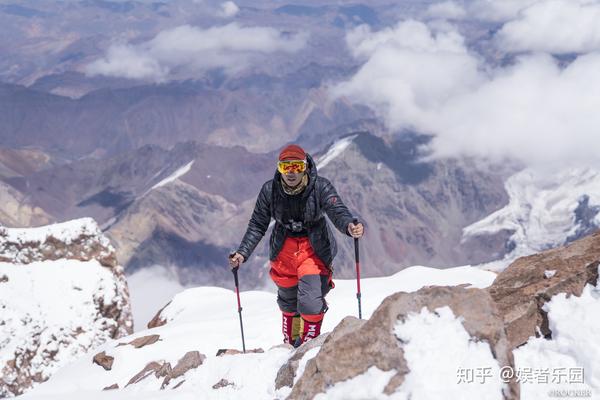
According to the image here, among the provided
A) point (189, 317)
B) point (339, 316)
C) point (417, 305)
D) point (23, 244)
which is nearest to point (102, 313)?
point (23, 244)

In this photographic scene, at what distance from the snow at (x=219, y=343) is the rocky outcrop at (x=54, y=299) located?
5.63m

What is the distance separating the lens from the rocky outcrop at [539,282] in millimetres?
7918

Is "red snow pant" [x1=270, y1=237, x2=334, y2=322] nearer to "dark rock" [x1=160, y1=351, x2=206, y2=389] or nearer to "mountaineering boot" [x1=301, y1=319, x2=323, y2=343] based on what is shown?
"mountaineering boot" [x1=301, y1=319, x2=323, y2=343]

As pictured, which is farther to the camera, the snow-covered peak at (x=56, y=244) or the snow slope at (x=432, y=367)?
the snow-covered peak at (x=56, y=244)

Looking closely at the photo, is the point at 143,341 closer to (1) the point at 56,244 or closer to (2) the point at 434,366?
(2) the point at 434,366

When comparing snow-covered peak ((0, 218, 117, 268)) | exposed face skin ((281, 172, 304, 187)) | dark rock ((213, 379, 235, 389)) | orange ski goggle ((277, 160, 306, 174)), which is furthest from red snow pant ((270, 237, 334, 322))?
snow-covered peak ((0, 218, 117, 268))

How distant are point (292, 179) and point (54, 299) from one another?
87.3ft

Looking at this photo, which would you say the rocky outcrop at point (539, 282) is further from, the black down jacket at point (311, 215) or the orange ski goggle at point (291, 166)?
the orange ski goggle at point (291, 166)

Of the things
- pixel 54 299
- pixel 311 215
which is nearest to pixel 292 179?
pixel 311 215

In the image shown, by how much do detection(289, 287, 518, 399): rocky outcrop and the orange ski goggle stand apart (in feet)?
12.2

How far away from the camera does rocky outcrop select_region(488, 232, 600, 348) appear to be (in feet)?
26.0

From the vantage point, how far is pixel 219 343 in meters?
16.8

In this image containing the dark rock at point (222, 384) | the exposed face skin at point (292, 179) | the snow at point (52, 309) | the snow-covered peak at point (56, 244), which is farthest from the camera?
the snow-covered peak at point (56, 244)

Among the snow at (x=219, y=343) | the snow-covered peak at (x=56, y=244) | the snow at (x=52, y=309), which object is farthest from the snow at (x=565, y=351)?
the snow-covered peak at (x=56, y=244)
